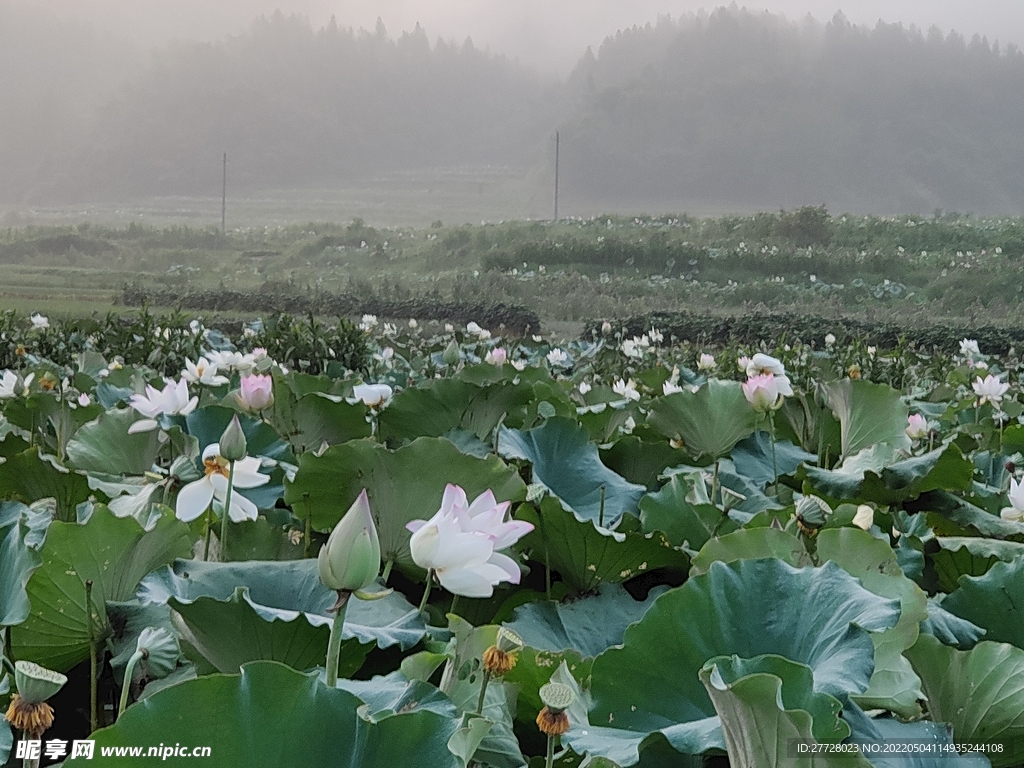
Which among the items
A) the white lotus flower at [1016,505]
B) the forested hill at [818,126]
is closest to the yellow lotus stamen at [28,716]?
the white lotus flower at [1016,505]

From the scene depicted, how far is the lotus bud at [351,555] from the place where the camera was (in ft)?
0.92

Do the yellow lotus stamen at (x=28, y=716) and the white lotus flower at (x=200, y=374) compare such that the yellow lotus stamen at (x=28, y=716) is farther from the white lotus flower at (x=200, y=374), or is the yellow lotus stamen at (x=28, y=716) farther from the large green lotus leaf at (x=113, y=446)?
the white lotus flower at (x=200, y=374)

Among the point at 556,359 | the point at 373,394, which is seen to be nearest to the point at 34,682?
the point at 373,394

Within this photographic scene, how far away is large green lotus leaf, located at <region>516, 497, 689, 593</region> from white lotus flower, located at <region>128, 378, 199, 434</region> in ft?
1.10

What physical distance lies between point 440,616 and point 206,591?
0.12 meters

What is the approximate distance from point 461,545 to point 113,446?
21.6 inches

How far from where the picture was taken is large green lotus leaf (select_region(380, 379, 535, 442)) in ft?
2.87

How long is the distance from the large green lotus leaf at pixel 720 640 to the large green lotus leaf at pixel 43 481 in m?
0.44

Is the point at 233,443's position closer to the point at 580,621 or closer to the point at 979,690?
the point at 580,621

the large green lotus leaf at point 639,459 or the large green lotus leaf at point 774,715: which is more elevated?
the large green lotus leaf at point 774,715

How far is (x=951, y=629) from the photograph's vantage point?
1.39 ft

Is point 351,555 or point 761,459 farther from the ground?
point 351,555

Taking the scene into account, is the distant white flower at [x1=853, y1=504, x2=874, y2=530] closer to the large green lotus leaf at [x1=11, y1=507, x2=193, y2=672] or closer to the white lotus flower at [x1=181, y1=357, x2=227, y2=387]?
the large green lotus leaf at [x1=11, y1=507, x2=193, y2=672]

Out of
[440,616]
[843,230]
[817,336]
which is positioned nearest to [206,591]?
[440,616]
